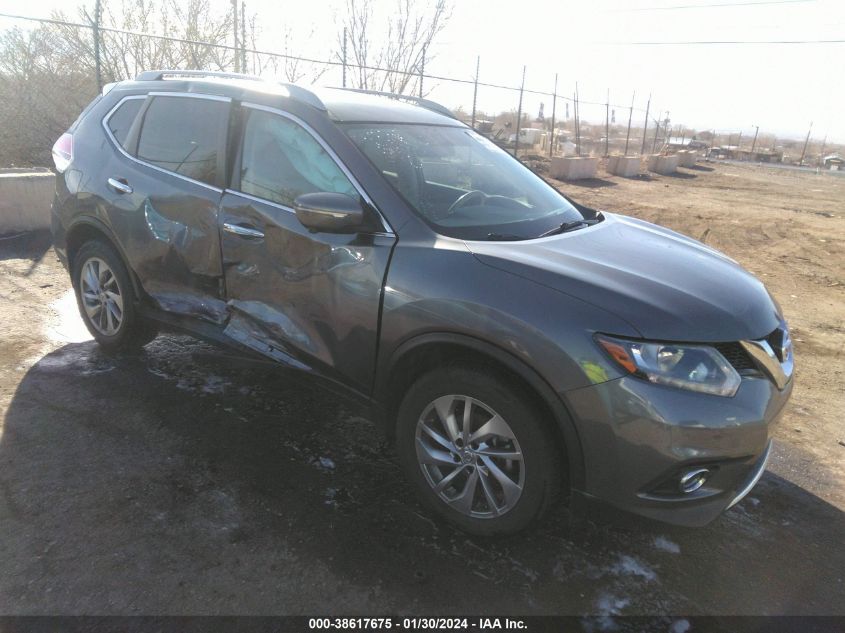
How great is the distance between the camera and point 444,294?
2479 mm

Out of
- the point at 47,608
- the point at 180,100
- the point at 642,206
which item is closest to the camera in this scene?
the point at 47,608

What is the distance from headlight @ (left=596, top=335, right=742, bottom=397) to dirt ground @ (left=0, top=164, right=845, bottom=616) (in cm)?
55

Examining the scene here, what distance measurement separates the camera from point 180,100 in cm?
369

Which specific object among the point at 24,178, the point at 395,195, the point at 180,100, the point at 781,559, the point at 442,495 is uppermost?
the point at 180,100

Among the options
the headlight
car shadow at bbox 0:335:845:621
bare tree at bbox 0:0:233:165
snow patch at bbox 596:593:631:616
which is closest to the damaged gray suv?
the headlight

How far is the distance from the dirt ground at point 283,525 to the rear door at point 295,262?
314 mm

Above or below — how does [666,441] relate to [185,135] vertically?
below

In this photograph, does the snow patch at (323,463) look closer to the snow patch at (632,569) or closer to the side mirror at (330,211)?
the side mirror at (330,211)

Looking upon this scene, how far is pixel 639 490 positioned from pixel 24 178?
25.4ft

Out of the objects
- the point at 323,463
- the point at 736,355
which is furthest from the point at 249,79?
the point at 736,355

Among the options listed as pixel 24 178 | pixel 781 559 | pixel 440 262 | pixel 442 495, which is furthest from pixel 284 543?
pixel 24 178

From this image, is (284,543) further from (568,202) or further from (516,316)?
(568,202)

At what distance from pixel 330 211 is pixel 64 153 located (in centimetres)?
273

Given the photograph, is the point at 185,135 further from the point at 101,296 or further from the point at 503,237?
the point at 503,237
